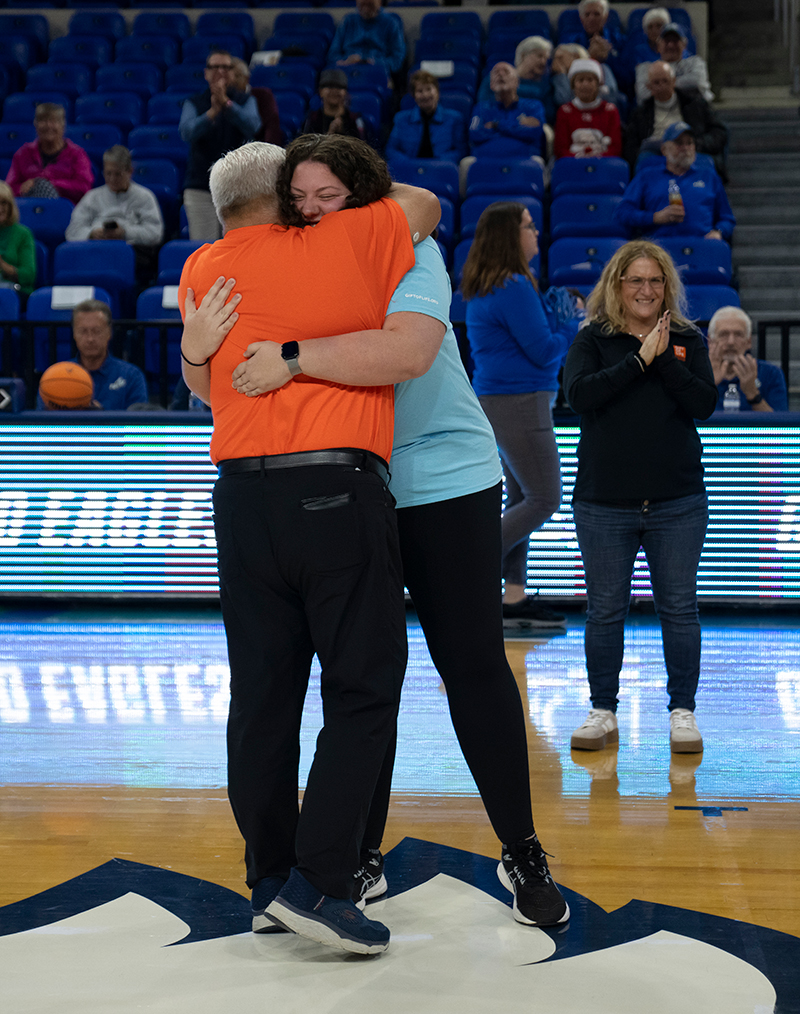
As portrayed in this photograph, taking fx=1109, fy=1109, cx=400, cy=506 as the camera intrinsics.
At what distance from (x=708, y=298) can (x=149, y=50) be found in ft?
22.4

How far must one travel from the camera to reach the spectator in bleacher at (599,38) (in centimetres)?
934

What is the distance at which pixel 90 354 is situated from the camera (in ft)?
18.1

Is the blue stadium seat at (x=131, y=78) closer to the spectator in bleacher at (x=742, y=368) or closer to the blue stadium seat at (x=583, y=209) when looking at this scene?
the blue stadium seat at (x=583, y=209)

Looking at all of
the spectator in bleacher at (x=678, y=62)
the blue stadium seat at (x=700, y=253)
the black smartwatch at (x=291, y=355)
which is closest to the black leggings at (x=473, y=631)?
the black smartwatch at (x=291, y=355)

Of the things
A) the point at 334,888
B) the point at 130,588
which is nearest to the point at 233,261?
the point at 334,888

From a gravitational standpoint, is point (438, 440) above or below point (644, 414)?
above

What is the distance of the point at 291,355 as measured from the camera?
191 cm

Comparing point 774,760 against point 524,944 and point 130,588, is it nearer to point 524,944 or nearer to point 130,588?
point 524,944

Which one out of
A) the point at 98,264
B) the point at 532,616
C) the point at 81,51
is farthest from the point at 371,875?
the point at 81,51

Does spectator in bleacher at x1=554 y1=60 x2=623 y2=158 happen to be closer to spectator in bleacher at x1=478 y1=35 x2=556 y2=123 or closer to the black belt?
spectator in bleacher at x1=478 y1=35 x2=556 y2=123

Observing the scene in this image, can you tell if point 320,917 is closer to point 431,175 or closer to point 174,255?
point 174,255

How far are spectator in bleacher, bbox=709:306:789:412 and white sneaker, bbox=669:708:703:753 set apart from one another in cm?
201

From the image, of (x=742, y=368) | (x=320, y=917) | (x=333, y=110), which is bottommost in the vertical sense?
(x=320, y=917)

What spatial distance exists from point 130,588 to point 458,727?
340cm
